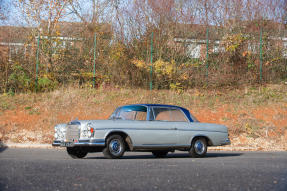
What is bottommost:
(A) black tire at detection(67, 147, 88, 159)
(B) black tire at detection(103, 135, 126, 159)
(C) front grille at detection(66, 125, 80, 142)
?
(A) black tire at detection(67, 147, 88, 159)

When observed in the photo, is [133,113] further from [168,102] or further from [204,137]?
[168,102]

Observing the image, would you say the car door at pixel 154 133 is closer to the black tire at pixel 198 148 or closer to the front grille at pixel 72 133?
the black tire at pixel 198 148

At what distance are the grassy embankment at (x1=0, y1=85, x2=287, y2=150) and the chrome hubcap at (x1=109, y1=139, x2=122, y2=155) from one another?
6.52 meters

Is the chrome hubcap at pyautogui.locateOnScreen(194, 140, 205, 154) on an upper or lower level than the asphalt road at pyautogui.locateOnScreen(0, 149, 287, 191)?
lower

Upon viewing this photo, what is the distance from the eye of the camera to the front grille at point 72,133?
39.4ft

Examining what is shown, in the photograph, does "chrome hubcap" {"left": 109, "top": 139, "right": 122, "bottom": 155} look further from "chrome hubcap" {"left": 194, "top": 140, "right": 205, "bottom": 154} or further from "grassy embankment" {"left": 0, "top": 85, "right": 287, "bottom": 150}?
"grassy embankment" {"left": 0, "top": 85, "right": 287, "bottom": 150}

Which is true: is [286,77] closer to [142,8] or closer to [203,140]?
[142,8]

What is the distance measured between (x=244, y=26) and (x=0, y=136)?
15948 millimetres

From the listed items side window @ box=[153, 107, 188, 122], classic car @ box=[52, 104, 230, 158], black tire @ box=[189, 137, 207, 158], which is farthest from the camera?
black tire @ box=[189, 137, 207, 158]

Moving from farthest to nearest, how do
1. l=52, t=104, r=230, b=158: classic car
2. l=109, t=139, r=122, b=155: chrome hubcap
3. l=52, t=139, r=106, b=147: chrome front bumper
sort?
l=109, t=139, r=122, b=155: chrome hubcap, l=52, t=104, r=230, b=158: classic car, l=52, t=139, r=106, b=147: chrome front bumper

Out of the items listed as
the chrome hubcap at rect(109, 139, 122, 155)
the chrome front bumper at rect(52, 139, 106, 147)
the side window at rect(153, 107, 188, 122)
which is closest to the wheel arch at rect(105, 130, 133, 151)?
the chrome hubcap at rect(109, 139, 122, 155)

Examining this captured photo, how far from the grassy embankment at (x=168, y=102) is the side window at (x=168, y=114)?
4.96m

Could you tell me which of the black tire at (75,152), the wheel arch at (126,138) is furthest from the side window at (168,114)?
the black tire at (75,152)

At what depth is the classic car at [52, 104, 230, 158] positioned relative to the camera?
11.9 m
